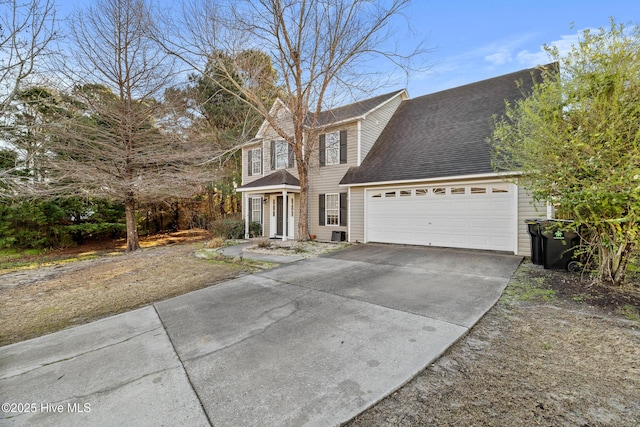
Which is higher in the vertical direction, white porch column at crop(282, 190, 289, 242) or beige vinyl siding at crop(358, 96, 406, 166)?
beige vinyl siding at crop(358, 96, 406, 166)

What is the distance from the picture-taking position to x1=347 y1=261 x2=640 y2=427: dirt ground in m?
2.00

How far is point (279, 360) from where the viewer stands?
2744mm

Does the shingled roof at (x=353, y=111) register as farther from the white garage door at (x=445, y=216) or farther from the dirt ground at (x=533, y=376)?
the dirt ground at (x=533, y=376)

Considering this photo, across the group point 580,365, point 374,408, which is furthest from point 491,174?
point 374,408

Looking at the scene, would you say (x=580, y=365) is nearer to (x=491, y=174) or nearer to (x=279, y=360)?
(x=279, y=360)

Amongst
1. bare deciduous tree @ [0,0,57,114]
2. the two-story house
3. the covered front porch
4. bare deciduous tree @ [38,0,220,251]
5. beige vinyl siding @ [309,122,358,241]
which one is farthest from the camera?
the covered front porch

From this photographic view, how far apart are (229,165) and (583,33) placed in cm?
1810

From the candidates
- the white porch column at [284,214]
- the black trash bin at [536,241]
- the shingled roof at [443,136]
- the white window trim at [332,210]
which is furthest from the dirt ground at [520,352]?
the white window trim at [332,210]

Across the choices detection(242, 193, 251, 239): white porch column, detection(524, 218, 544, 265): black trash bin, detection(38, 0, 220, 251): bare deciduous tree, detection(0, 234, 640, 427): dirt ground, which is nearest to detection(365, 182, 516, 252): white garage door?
detection(524, 218, 544, 265): black trash bin

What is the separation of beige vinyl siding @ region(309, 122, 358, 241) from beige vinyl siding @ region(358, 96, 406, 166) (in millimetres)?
384

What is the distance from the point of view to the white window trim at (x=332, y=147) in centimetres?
1185

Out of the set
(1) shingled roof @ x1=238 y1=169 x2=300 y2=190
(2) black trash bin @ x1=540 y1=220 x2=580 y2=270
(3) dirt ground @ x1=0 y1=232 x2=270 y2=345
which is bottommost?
→ (3) dirt ground @ x1=0 y1=232 x2=270 y2=345

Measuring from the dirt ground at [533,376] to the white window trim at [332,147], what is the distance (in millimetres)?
8961

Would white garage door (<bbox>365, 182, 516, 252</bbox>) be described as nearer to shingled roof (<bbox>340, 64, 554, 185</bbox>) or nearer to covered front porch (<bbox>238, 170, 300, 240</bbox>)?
shingled roof (<bbox>340, 64, 554, 185</bbox>)
